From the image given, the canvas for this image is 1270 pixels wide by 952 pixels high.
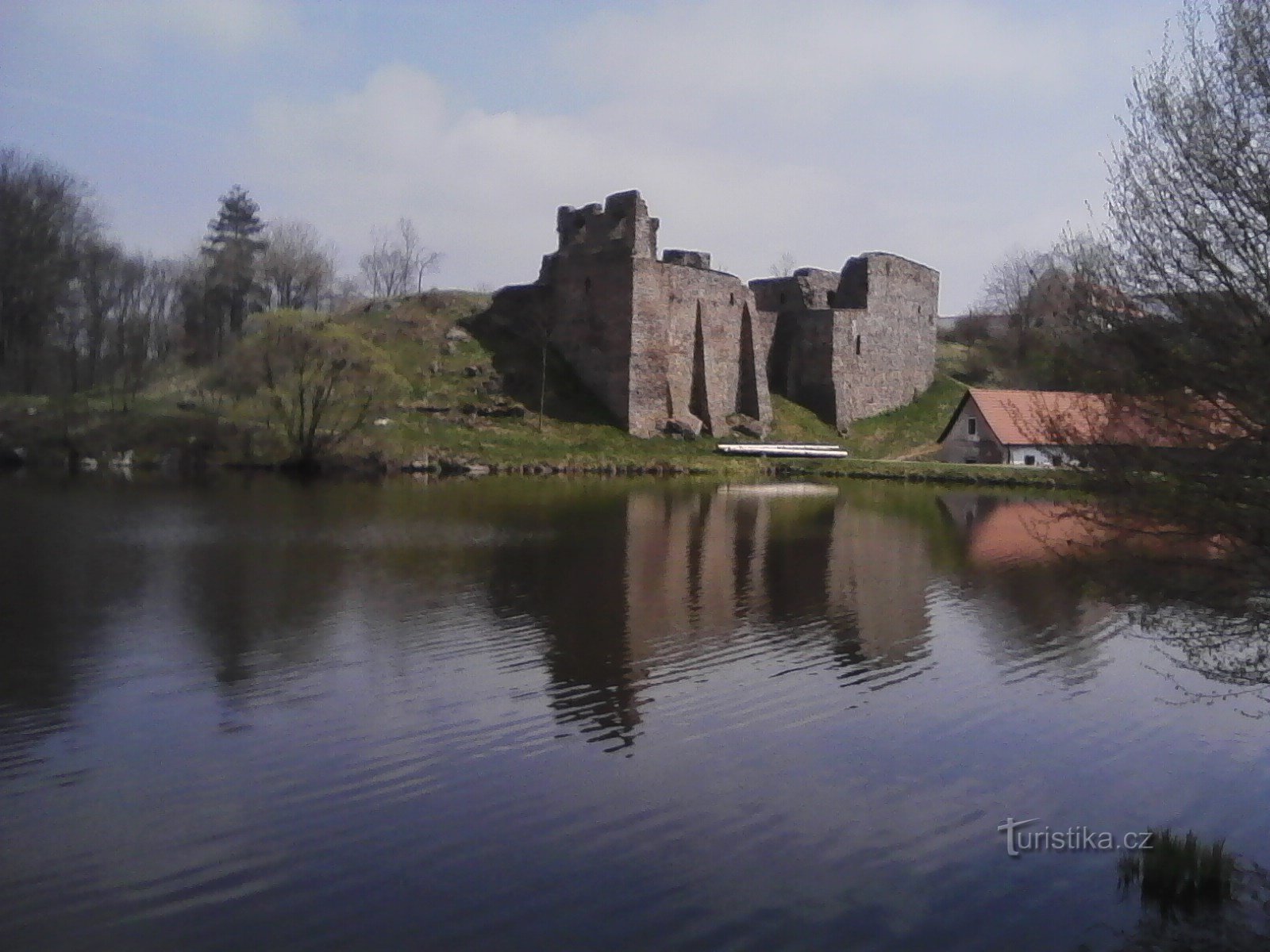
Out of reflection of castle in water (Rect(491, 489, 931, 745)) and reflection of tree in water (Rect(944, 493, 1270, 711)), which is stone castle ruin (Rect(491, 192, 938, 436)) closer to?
reflection of castle in water (Rect(491, 489, 931, 745))

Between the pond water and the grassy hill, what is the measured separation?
18.7 meters

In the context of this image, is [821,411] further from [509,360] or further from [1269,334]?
[1269,334]

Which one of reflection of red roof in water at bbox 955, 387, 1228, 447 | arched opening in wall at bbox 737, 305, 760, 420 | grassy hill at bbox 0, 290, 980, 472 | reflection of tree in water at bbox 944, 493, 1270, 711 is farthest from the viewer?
arched opening in wall at bbox 737, 305, 760, 420

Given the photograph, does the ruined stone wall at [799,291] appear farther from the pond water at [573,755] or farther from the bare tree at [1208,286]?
the bare tree at [1208,286]

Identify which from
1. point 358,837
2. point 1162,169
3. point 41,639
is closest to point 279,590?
point 41,639

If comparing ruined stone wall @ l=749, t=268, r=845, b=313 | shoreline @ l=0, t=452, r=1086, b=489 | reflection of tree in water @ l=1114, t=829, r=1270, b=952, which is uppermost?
ruined stone wall @ l=749, t=268, r=845, b=313

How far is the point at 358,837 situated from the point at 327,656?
4058mm

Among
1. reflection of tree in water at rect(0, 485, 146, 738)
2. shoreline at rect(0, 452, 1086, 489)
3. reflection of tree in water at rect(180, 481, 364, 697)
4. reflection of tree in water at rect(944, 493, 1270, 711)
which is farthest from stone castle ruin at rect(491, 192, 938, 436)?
reflection of tree in water at rect(944, 493, 1270, 711)

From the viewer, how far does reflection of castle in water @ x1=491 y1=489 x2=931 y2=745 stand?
10.1 metres

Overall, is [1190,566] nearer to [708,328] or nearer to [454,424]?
[454,424]

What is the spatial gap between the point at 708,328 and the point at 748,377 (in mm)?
2743

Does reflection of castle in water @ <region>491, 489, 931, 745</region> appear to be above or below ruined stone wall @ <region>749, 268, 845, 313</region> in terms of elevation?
below

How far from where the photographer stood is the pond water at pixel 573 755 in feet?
17.4

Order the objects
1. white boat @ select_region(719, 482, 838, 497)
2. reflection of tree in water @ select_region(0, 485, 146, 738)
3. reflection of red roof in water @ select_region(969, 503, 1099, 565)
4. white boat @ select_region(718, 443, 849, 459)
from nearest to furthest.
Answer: reflection of tree in water @ select_region(0, 485, 146, 738)
reflection of red roof in water @ select_region(969, 503, 1099, 565)
white boat @ select_region(719, 482, 838, 497)
white boat @ select_region(718, 443, 849, 459)
